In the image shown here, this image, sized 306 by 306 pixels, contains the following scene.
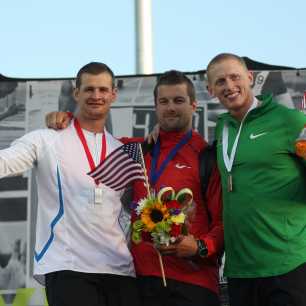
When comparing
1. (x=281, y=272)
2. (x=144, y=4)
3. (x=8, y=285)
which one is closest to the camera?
(x=281, y=272)

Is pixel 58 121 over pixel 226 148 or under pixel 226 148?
over

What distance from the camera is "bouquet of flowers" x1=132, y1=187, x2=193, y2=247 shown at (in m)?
3.47

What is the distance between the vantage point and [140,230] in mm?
3553

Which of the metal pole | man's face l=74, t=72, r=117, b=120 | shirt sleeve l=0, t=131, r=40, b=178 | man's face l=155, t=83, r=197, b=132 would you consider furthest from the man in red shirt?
the metal pole

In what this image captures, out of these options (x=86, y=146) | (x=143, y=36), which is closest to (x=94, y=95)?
(x=86, y=146)

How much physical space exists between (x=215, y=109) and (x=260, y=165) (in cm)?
229

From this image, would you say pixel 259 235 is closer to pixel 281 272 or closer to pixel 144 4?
pixel 281 272

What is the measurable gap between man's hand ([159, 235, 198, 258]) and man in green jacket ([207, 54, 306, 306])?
0.20 meters

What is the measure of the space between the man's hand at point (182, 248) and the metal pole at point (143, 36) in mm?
3804

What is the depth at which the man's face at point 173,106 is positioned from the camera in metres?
4.00

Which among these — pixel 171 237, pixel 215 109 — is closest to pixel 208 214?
pixel 171 237

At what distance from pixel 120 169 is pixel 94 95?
1.60ft

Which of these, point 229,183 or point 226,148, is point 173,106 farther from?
point 229,183

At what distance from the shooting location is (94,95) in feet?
12.7
